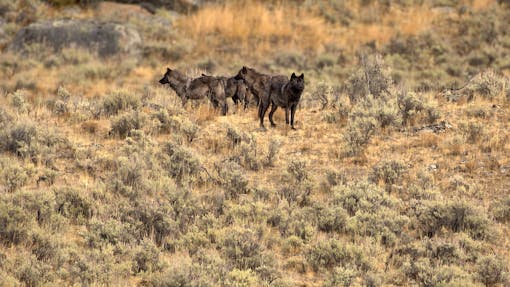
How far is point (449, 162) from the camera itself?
41.3 feet

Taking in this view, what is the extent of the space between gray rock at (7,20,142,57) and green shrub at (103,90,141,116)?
13557mm

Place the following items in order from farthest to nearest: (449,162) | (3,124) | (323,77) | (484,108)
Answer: (323,77) < (484,108) < (3,124) < (449,162)

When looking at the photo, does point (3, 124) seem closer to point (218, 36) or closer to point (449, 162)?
point (449, 162)

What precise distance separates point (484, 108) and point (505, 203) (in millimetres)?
4717

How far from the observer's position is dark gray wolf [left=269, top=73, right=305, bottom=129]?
14.2 metres

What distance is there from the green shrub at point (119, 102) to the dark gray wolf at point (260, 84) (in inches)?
92.9

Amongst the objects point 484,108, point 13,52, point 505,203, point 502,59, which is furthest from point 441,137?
point 13,52

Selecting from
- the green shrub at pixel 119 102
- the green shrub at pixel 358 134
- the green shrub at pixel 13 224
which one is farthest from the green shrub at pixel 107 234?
the green shrub at pixel 119 102

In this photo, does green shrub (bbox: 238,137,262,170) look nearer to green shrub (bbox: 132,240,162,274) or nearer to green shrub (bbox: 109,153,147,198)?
green shrub (bbox: 109,153,147,198)

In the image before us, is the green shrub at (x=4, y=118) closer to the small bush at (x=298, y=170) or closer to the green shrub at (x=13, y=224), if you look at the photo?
the green shrub at (x=13, y=224)

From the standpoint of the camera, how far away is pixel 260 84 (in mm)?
16125

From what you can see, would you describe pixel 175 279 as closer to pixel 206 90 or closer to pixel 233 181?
pixel 233 181

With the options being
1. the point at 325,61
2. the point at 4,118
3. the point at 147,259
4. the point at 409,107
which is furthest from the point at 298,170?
the point at 325,61

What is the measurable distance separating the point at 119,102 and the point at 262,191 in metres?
5.72
